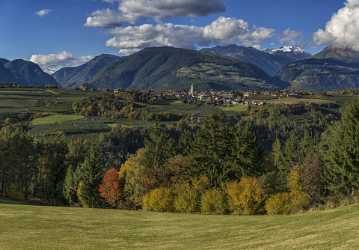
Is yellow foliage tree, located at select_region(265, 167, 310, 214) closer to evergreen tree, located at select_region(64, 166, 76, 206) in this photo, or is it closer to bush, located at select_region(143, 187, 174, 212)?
bush, located at select_region(143, 187, 174, 212)

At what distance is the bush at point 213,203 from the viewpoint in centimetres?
8194

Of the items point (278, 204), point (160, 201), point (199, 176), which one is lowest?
point (160, 201)

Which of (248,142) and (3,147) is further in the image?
(3,147)

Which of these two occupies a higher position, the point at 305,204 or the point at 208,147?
the point at 208,147

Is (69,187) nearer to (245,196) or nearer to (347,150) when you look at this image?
(245,196)

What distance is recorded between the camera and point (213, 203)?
82500 mm

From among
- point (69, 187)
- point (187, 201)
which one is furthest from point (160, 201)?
point (69, 187)

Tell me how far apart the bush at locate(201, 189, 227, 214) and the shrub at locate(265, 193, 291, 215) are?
761 cm

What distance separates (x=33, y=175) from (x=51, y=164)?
5.11 meters

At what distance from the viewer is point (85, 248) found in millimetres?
33688

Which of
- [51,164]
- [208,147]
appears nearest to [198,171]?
[208,147]

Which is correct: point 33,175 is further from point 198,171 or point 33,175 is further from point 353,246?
point 353,246

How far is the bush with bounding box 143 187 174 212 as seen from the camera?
87.5 m

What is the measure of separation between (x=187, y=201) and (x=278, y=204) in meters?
16.2
